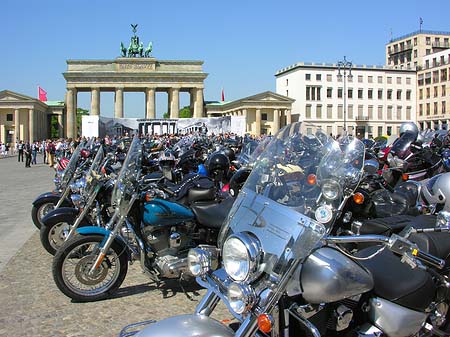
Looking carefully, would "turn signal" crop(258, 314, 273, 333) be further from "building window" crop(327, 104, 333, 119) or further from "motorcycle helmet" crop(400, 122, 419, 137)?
"building window" crop(327, 104, 333, 119)

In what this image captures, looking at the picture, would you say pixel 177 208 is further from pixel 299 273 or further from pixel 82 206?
pixel 299 273

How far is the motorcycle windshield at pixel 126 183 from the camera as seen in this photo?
4211 mm

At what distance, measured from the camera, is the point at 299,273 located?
2100mm

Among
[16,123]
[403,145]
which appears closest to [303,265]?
[403,145]

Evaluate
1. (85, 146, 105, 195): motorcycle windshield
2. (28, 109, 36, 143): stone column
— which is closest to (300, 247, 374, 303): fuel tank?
(85, 146, 105, 195): motorcycle windshield

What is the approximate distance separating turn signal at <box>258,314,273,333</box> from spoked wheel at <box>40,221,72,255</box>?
13.4ft

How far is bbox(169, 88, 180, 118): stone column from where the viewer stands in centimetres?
7262

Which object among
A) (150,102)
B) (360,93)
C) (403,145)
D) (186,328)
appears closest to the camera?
(186,328)

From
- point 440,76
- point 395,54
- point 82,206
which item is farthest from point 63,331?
point 395,54

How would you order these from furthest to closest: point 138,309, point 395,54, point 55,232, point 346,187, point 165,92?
1. point 395,54
2. point 165,92
3. point 55,232
4. point 138,309
5. point 346,187

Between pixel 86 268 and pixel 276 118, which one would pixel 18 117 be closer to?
pixel 276 118

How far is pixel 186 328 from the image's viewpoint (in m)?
2.20

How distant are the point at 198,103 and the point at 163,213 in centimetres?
7030

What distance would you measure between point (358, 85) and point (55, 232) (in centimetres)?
8418
